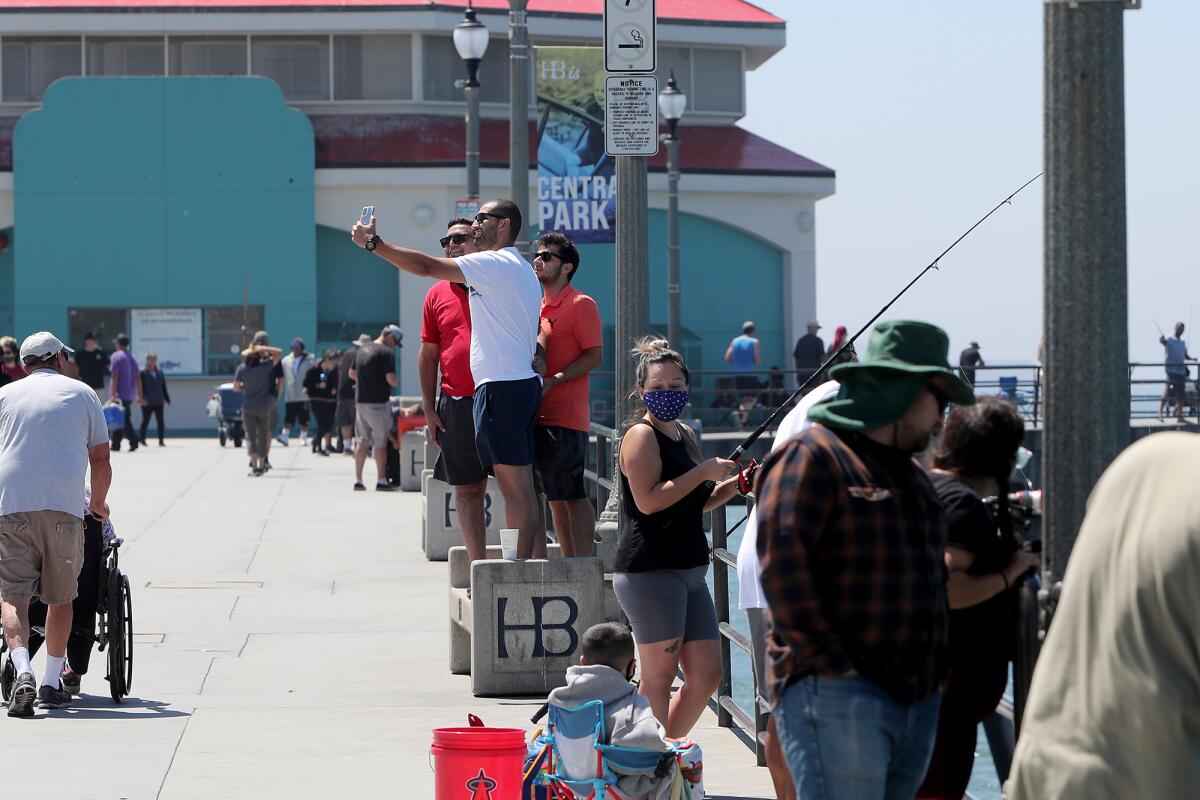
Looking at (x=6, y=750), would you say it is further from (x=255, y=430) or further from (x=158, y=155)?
(x=158, y=155)

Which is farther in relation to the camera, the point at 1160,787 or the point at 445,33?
the point at 445,33

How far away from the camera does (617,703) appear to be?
593 centimetres

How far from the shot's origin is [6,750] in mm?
7691

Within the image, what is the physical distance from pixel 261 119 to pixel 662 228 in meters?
9.12

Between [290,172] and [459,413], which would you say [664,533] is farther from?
[290,172]

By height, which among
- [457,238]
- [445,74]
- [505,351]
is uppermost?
[445,74]

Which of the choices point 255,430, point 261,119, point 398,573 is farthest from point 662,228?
point 398,573

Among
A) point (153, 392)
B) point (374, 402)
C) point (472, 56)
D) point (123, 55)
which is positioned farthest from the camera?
point (123, 55)

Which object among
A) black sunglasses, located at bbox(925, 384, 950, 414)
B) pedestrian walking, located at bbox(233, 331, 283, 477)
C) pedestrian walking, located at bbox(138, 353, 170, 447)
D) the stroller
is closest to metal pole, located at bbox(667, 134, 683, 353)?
the stroller

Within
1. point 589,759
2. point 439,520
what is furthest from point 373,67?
point 589,759

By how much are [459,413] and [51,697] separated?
240 cm

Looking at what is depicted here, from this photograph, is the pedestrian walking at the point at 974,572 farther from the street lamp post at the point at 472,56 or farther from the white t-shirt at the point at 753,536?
the street lamp post at the point at 472,56

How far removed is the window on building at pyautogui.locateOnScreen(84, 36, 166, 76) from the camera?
4106 centimetres

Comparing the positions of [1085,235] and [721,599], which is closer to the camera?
[1085,235]
